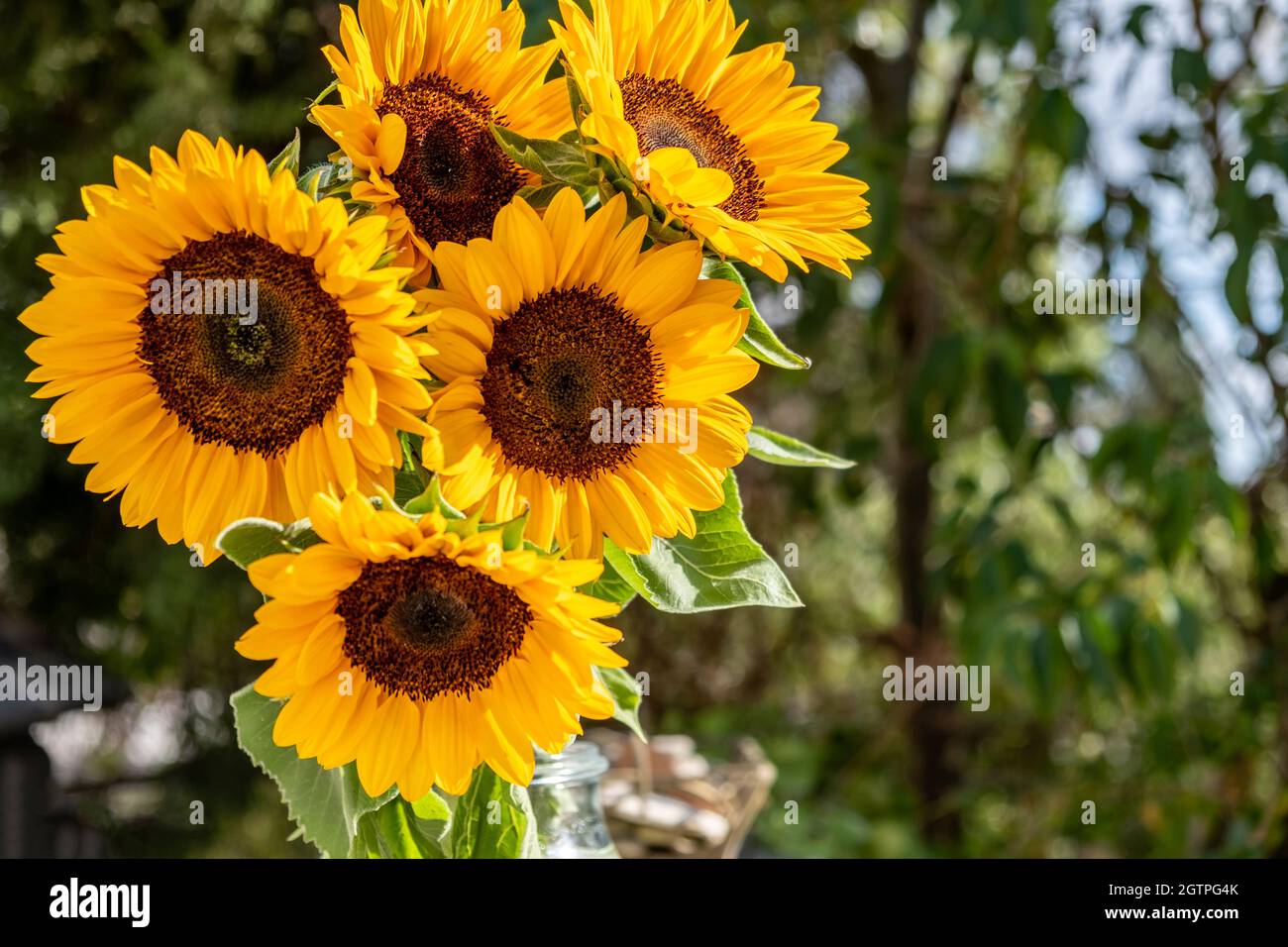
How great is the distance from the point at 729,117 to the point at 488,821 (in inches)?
10.8

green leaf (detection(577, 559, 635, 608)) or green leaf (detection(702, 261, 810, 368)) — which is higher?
green leaf (detection(702, 261, 810, 368))

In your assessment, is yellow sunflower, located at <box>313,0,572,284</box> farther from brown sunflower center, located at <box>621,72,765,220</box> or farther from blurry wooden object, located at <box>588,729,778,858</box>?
blurry wooden object, located at <box>588,729,778,858</box>

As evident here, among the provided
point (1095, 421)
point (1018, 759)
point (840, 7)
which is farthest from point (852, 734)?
point (840, 7)

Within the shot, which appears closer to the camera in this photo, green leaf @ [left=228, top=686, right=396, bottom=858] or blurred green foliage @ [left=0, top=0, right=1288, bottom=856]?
green leaf @ [left=228, top=686, right=396, bottom=858]

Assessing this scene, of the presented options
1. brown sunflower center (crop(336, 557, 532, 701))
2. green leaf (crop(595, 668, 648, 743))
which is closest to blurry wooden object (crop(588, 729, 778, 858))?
green leaf (crop(595, 668, 648, 743))

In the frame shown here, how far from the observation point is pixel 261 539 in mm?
373

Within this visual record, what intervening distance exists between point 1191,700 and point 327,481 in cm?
186

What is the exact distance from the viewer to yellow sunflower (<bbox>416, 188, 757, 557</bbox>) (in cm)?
39

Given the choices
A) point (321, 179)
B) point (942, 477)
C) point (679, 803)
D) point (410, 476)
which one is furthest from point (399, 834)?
point (942, 477)

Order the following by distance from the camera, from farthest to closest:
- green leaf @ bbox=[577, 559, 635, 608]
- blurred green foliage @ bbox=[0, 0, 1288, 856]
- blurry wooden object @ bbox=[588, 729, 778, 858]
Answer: blurred green foliage @ bbox=[0, 0, 1288, 856] < blurry wooden object @ bbox=[588, 729, 778, 858] < green leaf @ bbox=[577, 559, 635, 608]

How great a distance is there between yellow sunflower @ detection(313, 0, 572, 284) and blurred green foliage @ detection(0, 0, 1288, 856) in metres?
0.45

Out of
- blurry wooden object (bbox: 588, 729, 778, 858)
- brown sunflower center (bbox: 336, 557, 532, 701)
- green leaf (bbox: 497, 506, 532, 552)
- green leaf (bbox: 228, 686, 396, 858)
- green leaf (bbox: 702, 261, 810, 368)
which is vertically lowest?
blurry wooden object (bbox: 588, 729, 778, 858)

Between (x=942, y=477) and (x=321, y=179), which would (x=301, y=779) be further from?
(x=942, y=477)

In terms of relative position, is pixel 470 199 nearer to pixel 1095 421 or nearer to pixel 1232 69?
pixel 1232 69
